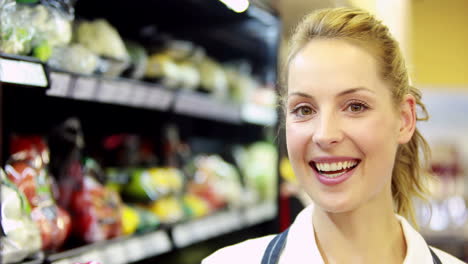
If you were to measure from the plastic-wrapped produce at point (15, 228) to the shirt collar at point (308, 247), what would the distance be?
25.8 inches

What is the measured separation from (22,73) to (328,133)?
73cm

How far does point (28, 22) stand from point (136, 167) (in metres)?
1.01

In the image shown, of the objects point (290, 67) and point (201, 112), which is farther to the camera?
point (201, 112)

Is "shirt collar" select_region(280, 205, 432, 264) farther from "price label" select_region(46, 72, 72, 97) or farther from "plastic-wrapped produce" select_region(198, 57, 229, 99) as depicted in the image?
"plastic-wrapped produce" select_region(198, 57, 229, 99)

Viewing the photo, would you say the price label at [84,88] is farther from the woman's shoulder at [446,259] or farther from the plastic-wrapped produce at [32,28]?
the woman's shoulder at [446,259]

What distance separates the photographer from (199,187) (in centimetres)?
262

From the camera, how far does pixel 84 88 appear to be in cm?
159

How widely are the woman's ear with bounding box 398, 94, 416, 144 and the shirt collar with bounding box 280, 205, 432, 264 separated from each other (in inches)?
10.2

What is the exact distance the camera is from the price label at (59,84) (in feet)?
4.73

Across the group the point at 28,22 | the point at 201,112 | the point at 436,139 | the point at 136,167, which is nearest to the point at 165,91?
the point at 201,112

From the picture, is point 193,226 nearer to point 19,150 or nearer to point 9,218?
point 19,150

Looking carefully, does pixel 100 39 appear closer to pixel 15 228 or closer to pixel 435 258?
pixel 15 228

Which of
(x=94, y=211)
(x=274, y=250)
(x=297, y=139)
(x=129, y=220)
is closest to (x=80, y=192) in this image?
(x=94, y=211)

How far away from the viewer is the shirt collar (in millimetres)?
1304
